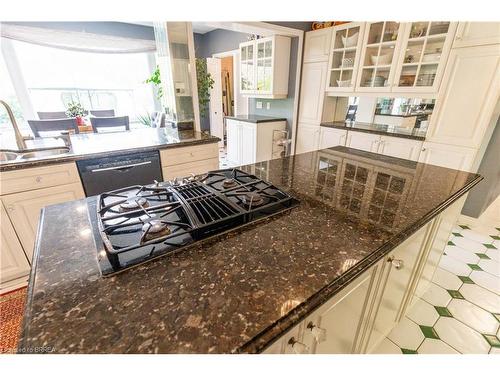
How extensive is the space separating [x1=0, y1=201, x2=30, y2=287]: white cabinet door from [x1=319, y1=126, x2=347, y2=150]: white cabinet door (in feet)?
11.0

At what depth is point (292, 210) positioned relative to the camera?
95 centimetres

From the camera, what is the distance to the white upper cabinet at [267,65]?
3.37 metres

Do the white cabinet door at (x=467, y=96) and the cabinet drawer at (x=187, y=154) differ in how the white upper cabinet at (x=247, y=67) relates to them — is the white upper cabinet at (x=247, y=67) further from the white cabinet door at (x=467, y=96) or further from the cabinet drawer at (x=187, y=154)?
the white cabinet door at (x=467, y=96)

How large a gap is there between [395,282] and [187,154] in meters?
1.81

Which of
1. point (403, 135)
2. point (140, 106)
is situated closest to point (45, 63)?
point (140, 106)

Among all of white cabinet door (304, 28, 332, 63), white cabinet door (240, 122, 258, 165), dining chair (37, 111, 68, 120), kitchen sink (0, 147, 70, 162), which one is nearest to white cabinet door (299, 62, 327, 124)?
white cabinet door (304, 28, 332, 63)

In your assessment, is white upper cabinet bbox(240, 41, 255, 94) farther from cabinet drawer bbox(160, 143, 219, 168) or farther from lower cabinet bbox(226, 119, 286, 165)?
cabinet drawer bbox(160, 143, 219, 168)

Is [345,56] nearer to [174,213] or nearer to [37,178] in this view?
[174,213]

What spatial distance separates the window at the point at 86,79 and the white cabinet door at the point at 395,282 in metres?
5.45

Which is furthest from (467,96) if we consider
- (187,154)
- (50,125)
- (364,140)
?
(50,125)

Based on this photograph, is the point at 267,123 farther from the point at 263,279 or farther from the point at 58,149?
the point at 263,279

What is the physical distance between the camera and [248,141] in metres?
3.79

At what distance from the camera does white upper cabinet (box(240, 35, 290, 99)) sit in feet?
11.1
